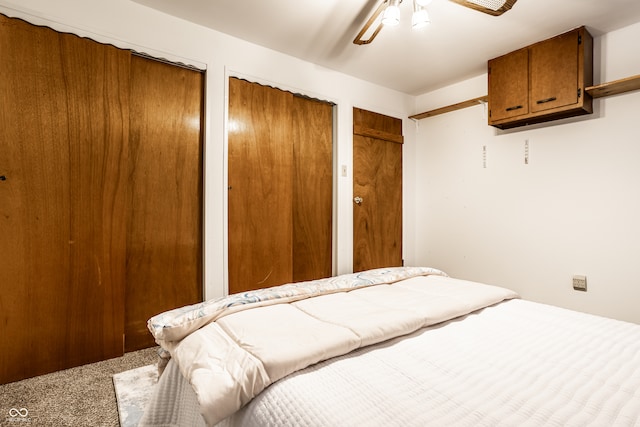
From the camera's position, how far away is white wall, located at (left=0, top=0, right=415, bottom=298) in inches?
78.7

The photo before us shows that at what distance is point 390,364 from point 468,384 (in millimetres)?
220

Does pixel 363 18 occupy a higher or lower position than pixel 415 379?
higher

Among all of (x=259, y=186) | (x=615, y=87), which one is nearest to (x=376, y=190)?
(x=259, y=186)

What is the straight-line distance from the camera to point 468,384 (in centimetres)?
86

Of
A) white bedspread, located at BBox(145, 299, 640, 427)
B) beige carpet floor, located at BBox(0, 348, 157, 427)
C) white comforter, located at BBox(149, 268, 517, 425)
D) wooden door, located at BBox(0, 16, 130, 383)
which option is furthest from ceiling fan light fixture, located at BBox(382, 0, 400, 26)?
beige carpet floor, located at BBox(0, 348, 157, 427)

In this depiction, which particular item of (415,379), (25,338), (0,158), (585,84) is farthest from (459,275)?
(0,158)

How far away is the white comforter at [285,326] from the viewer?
2.79ft

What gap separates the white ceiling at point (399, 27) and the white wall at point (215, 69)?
9cm

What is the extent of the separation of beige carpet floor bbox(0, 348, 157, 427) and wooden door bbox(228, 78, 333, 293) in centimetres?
101

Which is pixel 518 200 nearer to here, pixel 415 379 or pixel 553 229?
pixel 553 229

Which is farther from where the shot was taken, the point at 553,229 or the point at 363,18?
the point at 553,229

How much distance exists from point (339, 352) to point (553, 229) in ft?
Answer: 8.80

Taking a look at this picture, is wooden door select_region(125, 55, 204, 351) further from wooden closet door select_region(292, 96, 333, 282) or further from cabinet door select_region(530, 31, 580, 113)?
cabinet door select_region(530, 31, 580, 113)

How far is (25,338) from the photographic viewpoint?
5.96ft
